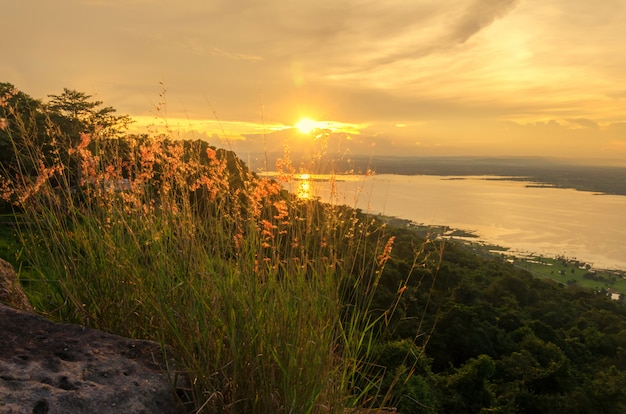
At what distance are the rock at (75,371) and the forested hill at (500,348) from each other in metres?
4.35

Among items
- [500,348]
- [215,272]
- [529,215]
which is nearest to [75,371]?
[215,272]

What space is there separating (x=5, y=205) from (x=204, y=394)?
40.0 ft

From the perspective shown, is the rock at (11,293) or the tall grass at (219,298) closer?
the tall grass at (219,298)

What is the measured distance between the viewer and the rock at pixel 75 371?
2418 mm

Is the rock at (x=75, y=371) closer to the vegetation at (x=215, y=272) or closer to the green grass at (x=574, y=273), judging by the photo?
the vegetation at (x=215, y=272)

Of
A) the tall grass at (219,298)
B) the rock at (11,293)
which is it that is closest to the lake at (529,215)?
the tall grass at (219,298)

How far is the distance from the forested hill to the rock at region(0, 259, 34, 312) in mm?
4472

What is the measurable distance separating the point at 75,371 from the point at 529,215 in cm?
16044

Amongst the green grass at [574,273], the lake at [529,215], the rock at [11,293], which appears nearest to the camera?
the rock at [11,293]

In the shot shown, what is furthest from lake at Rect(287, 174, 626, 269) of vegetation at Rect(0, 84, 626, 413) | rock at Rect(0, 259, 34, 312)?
rock at Rect(0, 259, 34, 312)

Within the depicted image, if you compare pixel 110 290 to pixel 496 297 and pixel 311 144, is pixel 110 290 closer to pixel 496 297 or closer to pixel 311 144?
pixel 311 144

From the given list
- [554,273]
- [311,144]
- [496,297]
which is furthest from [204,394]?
[554,273]

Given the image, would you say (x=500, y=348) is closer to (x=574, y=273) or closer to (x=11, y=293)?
(x=11, y=293)

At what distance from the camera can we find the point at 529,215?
148 metres
